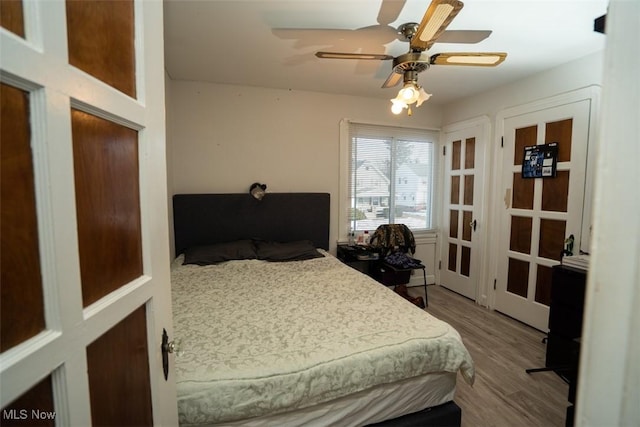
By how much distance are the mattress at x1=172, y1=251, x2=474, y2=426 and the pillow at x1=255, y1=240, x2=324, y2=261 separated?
73 cm

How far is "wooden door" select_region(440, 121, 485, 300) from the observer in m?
3.41

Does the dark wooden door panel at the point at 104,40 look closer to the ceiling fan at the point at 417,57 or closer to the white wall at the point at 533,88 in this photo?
the ceiling fan at the point at 417,57

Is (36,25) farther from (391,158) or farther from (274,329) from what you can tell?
(391,158)

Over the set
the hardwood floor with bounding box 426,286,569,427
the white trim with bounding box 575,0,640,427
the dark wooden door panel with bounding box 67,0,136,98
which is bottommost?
the hardwood floor with bounding box 426,286,569,427

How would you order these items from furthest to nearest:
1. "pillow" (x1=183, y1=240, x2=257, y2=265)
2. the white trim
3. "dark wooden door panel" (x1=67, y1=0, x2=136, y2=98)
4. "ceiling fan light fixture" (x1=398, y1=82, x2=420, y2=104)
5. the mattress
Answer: "pillow" (x1=183, y1=240, x2=257, y2=265) < "ceiling fan light fixture" (x1=398, y1=82, x2=420, y2=104) < the mattress < "dark wooden door panel" (x1=67, y1=0, x2=136, y2=98) < the white trim

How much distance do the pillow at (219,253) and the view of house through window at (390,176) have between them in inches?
55.7

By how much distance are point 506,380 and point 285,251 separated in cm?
212

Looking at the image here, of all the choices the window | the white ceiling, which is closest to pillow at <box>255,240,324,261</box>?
the window

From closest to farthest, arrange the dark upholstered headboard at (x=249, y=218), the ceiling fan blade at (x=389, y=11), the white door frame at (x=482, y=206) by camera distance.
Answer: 1. the ceiling fan blade at (x=389, y=11)
2. the dark upholstered headboard at (x=249, y=218)
3. the white door frame at (x=482, y=206)

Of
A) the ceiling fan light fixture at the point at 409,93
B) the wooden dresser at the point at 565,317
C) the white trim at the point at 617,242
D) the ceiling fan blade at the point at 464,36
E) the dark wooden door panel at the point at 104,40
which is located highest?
the ceiling fan blade at the point at 464,36

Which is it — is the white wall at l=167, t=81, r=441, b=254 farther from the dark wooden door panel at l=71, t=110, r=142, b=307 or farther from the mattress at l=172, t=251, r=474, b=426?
the dark wooden door panel at l=71, t=110, r=142, b=307

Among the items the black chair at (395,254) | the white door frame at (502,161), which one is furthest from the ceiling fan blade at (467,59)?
the black chair at (395,254)

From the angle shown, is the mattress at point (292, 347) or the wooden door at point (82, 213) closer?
the wooden door at point (82, 213)

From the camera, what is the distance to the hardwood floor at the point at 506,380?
1.75m
